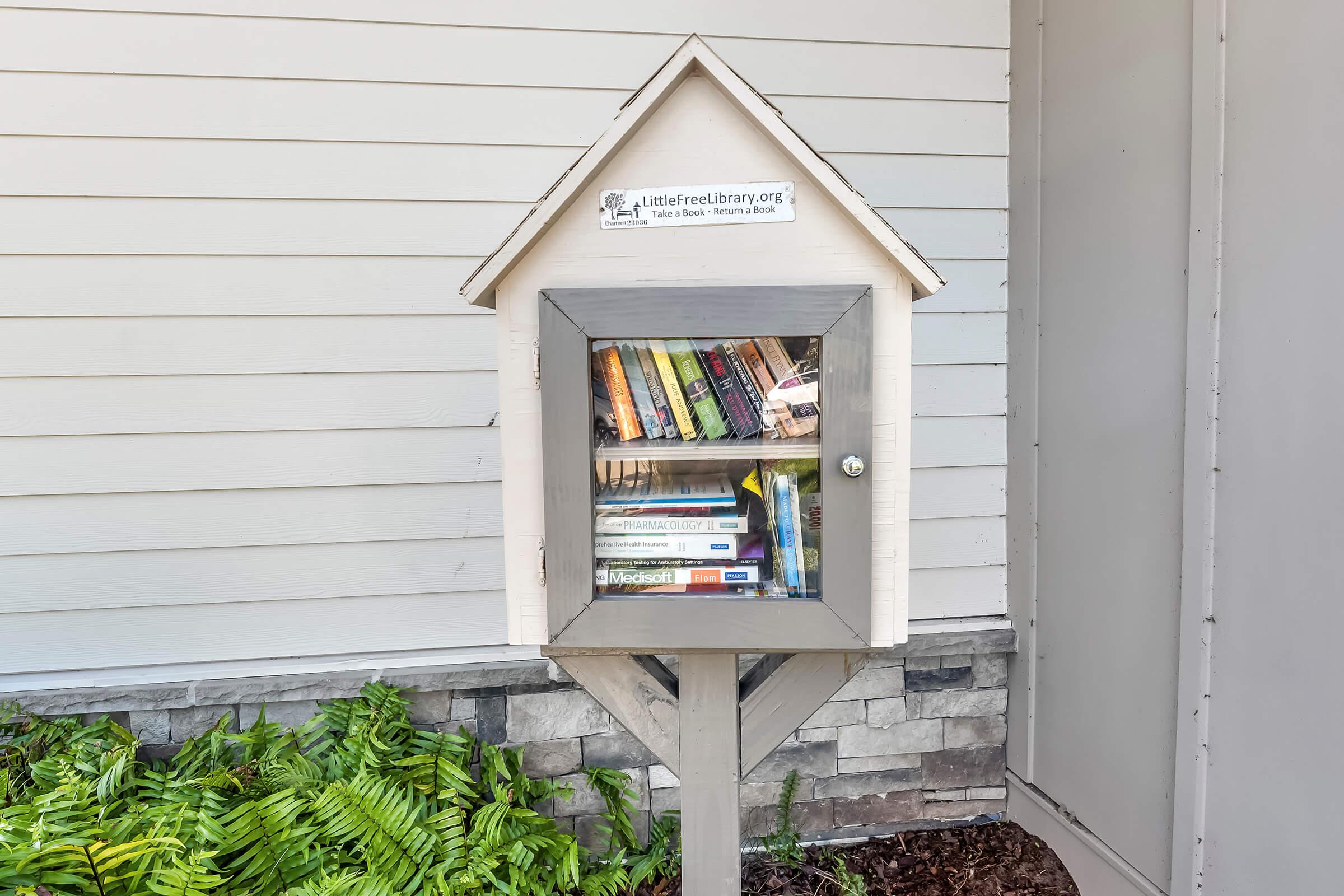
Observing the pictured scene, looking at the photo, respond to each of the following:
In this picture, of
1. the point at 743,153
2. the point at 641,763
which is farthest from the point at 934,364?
the point at 641,763

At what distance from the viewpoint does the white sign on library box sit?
1039 mm

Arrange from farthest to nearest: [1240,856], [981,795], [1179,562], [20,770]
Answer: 1. [981,795]
2. [20,770]
3. [1179,562]
4. [1240,856]

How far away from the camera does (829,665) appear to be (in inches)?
46.8

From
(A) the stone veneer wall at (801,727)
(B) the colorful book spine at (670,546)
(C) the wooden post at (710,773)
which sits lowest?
(A) the stone veneer wall at (801,727)

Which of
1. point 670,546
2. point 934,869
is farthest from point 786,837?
point 670,546

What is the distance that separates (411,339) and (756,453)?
1347 mm

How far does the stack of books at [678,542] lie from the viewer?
1097mm

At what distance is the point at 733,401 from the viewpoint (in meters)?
1.09

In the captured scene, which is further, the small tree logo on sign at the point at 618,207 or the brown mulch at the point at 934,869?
the brown mulch at the point at 934,869

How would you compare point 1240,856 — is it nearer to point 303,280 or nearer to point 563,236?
point 563,236

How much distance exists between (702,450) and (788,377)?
0.19m

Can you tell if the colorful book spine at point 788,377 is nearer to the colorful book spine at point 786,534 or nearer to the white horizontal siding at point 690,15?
the colorful book spine at point 786,534

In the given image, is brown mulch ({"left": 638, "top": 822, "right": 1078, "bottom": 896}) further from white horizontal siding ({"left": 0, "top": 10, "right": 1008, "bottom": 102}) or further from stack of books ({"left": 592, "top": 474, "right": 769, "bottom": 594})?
white horizontal siding ({"left": 0, "top": 10, "right": 1008, "bottom": 102})

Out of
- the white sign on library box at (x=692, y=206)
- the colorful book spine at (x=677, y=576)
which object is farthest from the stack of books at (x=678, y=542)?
the white sign on library box at (x=692, y=206)
